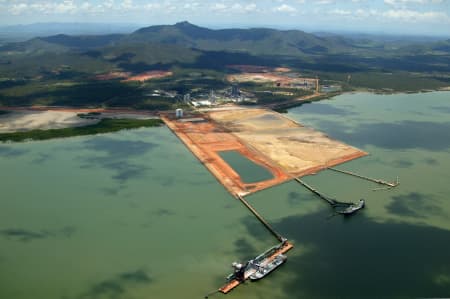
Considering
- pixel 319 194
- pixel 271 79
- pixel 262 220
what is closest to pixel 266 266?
pixel 262 220

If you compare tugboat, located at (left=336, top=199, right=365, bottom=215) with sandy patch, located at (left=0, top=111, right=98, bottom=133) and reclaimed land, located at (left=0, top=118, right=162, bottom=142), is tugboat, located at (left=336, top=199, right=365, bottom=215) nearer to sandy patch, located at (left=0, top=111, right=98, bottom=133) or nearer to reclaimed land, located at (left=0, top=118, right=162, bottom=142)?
reclaimed land, located at (left=0, top=118, right=162, bottom=142)

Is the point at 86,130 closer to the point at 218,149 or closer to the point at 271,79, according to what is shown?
the point at 218,149

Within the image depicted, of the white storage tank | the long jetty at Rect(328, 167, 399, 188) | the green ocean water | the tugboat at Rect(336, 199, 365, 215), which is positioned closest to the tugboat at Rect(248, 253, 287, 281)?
the green ocean water

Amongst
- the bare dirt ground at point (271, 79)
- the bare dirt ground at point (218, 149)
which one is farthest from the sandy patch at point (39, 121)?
the bare dirt ground at point (271, 79)

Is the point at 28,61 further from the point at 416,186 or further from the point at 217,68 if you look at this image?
the point at 416,186

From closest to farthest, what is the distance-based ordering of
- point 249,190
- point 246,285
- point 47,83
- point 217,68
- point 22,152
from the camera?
point 246,285, point 249,190, point 22,152, point 47,83, point 217,68

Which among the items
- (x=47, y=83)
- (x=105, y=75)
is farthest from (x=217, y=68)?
(x=47, y=83)
